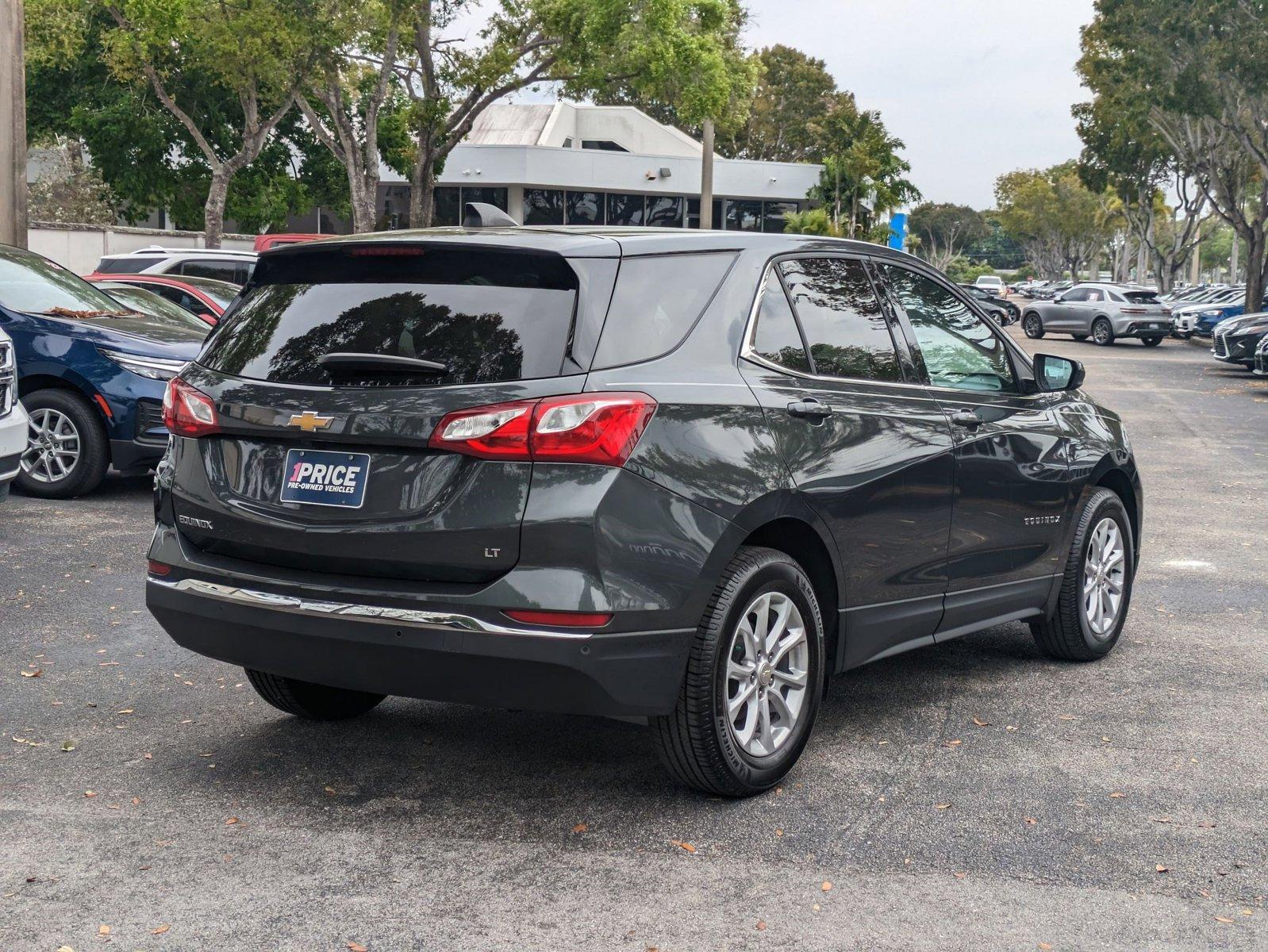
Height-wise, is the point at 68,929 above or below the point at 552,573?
below

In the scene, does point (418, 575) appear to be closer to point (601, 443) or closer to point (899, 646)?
point (601, 443)

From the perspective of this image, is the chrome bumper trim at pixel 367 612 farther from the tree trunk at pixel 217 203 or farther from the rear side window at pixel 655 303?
the tree trunk at pixel 217 203

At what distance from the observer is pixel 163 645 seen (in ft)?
22.0

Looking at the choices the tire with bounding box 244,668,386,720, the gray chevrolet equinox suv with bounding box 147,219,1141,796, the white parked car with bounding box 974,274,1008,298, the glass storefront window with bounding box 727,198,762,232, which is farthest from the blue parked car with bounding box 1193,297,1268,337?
the tire with bounding box 244,668,386,720

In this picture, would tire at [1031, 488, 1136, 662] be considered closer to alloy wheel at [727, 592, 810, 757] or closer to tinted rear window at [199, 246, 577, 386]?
alloy wheel at [727, 592, 810, 757]

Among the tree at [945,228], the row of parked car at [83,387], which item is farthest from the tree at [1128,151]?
the tree at [945,228]

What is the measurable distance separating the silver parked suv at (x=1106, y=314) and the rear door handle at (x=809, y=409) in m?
40.0

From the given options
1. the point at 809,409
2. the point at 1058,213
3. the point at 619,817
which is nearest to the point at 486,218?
the point at 809,409

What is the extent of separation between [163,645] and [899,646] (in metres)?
3.21

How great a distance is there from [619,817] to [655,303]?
5.09 ft

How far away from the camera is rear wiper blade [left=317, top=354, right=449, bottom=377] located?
4375 millimetres

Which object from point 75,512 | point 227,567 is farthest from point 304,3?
point 227,567

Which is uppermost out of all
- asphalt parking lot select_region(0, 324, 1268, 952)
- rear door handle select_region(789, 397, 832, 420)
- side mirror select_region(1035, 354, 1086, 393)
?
side mirror select_region(1035, 354, 1086, 393)

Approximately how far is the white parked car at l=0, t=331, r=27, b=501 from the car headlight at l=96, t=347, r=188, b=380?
7.06ft
